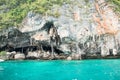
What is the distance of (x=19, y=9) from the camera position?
65.2 meters

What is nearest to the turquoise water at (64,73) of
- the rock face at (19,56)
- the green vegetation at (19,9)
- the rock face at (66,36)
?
the rock face at (66,36)

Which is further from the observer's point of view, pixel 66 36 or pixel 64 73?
pixel 66 36

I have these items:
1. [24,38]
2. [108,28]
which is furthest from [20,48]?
[108,28]

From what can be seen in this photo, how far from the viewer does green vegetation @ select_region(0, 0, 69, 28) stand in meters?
61.6

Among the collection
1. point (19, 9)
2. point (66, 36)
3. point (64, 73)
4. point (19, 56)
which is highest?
point (19, 9)

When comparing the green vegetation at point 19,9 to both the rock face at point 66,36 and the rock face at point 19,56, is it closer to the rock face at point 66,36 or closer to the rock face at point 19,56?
the rock face at point 66,36

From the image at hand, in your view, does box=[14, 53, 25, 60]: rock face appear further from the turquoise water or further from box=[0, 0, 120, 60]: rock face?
the turquoise water

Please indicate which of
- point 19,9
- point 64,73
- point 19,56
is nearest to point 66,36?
point 19,56

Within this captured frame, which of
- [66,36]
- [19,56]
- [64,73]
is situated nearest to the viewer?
[64,73]

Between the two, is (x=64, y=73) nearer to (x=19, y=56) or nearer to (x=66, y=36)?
(x=66, y=36)

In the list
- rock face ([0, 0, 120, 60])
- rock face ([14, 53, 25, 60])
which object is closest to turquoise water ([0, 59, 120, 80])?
rock face ([0, 0, 120, 60])

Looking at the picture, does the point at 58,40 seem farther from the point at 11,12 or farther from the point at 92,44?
the point at 11,12

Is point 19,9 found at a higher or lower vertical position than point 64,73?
higher

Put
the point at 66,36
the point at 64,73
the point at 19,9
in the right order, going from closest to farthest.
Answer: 1. the point at 64,73
2. the point at 66,36
3. the point at 19,9
